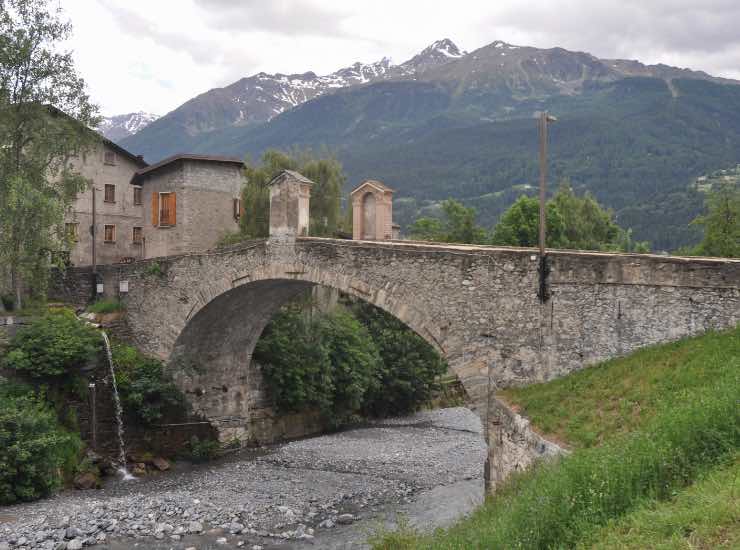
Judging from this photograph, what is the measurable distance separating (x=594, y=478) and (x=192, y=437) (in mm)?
17543

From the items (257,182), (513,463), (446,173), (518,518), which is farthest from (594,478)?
(446,173)

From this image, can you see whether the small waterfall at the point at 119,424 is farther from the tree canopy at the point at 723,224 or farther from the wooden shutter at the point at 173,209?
the tree canopy at the point at 723,224

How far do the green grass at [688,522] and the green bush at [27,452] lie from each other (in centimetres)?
1362

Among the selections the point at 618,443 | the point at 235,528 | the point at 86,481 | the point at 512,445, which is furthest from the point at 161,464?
the point at 618,443

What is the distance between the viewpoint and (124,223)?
32562mm

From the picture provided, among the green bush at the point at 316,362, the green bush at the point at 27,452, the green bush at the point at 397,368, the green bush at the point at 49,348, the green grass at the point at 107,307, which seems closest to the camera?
the green bush at the point at 27,452

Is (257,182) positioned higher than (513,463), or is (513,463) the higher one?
(257,182)

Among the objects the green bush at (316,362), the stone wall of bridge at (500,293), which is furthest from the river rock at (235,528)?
the green bush at (316,362)

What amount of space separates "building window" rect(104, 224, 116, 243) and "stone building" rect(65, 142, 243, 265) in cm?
4

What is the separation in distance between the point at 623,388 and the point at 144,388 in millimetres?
14744

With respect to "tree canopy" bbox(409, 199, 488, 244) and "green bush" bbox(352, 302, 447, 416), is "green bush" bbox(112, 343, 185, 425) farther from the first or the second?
"tree canopy" bbox(409, 199, 488, 244)

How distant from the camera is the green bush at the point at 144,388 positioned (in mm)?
21594

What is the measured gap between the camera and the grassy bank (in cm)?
754

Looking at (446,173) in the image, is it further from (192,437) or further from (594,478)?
(594,478)
